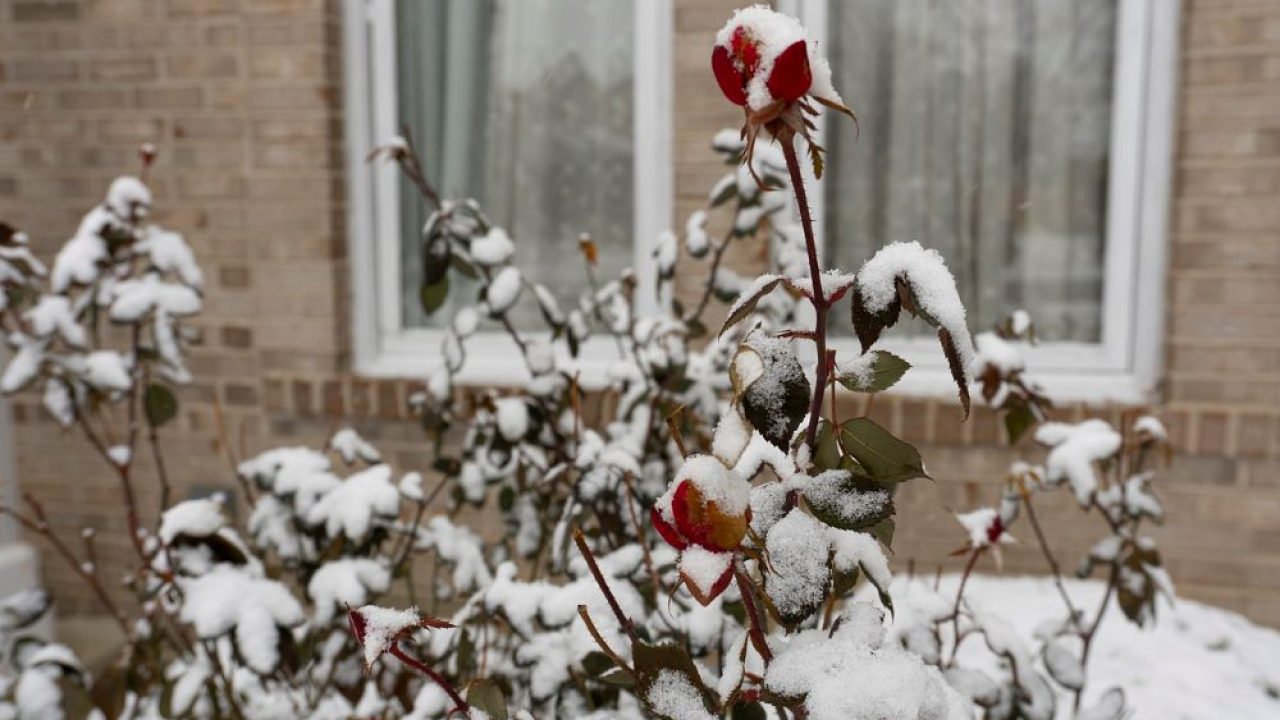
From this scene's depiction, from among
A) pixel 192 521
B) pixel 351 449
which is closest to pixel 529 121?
pixel 351 449

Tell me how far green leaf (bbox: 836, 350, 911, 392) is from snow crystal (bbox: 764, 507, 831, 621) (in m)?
0.12

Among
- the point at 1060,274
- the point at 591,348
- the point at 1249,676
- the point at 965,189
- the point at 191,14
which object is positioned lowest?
the point at 1249,676

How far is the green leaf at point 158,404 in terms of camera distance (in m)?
1.98

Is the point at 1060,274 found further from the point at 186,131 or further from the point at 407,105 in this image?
the point at 186,131

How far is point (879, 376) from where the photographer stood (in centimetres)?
81

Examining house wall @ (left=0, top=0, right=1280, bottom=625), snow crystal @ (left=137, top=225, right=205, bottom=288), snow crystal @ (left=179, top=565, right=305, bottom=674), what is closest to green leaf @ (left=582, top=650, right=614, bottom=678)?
snow crystal @ (left=179, top=565, right=305, bottom=674)

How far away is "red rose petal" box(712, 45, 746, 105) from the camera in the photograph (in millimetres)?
708

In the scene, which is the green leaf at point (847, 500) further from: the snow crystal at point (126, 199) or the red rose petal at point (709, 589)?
the snow crystal at point (126, 199)

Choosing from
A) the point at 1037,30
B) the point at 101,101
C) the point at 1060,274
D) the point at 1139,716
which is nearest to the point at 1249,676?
the point at 1139,716

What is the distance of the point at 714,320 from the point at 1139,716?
1678mm

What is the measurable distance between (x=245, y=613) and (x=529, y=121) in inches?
103

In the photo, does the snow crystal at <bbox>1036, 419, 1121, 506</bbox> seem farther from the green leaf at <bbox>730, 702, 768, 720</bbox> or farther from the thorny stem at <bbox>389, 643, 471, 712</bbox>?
the thorny stem at <bbox>389, 643, 471, 712</bbox>

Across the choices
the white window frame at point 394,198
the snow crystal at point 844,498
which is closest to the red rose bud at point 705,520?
the snow crystal at point 844,498

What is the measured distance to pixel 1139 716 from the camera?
2213mm
